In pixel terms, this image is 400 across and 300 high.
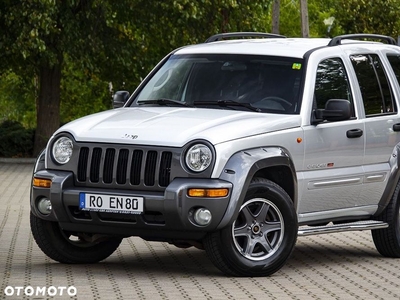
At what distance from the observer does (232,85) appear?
10781 mm

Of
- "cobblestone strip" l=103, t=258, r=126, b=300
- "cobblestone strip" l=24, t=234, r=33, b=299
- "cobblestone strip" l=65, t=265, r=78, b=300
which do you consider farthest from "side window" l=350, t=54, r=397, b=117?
"cobblestone strip" l=24, t=234, r=33, b=299

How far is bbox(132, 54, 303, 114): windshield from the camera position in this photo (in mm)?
10602

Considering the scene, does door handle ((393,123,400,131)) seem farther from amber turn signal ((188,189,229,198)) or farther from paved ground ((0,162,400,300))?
amber turn signal ((188,189,229,198))

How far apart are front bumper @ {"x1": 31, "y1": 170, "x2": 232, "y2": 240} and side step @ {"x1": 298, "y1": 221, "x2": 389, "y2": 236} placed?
1.06 metres

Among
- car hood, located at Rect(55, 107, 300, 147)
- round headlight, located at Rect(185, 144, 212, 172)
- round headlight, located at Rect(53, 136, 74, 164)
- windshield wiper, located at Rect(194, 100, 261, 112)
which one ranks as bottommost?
round headlight, located at Rect(53, 136, 74, 164)

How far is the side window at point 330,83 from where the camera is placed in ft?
35.7

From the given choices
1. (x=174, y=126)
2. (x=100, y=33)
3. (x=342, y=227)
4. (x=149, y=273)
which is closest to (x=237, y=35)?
(x=342, y=227)

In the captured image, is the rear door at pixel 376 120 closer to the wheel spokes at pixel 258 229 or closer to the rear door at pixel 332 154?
the rear door at pixel 332 154

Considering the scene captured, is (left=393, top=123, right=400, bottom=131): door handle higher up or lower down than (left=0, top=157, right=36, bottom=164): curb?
higher up

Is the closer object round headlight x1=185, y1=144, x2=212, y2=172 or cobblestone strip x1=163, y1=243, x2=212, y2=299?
cobblestone strip x1=163, y1=243, x2=212, y2=299

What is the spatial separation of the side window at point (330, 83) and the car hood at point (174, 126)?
54 centimetres

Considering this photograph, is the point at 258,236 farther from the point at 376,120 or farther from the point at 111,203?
the point at 376,120

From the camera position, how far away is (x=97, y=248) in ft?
35.3

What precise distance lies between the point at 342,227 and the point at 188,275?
154 cm
